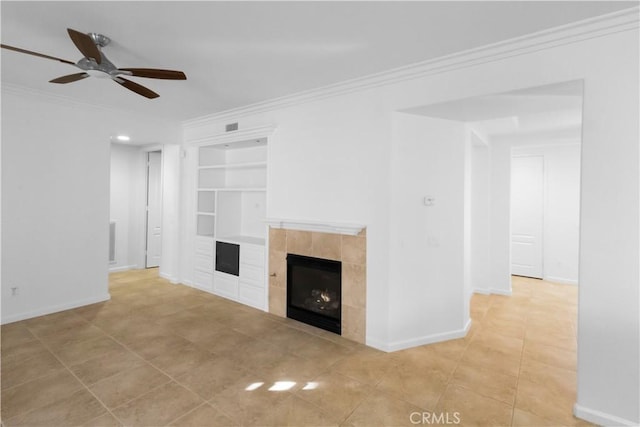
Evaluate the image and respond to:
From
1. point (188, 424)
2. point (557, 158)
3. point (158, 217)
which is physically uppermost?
point (557, 158)

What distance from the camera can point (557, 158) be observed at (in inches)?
235

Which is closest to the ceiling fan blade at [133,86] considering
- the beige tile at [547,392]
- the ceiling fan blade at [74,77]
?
the ceiling fan blade at [74,77]

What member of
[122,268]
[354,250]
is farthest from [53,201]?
[354,250]

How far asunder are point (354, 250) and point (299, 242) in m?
0.80

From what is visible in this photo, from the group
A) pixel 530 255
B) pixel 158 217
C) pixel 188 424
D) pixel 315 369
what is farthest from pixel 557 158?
pixel 158 217

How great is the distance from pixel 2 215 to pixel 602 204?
610 cm

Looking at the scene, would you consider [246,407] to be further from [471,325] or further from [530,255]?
[530,255]

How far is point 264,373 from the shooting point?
9.20 ft

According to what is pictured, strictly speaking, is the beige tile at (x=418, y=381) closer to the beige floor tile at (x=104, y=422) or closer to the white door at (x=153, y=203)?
the beige floor tile at (x=104, y=422)

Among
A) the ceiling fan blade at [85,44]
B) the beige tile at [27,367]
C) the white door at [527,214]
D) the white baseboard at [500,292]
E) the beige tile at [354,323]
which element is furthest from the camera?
the white door at [527,214]

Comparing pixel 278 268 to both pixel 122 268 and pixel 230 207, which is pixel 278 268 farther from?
pixel 122 268

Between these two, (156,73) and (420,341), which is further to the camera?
(420,341)

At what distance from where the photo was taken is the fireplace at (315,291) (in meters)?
3.72

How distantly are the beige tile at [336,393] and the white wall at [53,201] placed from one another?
3850mm
